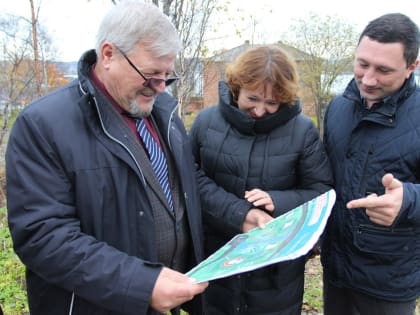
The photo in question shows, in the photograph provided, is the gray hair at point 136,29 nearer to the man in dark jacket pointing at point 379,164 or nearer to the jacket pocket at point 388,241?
the man in dark jacket pointing at point 379,164

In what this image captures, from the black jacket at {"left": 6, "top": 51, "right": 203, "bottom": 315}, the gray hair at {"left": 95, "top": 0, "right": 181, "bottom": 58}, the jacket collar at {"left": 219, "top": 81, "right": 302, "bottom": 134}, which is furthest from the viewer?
the jacket collar at {"left": 219, "top": 81, "right": 302, "bottom": 134}

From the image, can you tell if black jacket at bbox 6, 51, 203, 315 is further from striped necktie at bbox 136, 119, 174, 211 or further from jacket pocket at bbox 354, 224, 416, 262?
jacket pocket at bbox 354, 224, 416, 262

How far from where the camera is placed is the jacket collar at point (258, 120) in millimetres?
2057

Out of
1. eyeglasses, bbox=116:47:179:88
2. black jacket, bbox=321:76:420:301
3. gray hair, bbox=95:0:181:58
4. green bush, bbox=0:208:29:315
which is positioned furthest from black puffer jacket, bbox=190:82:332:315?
green bush, bbox=0:208:29:315

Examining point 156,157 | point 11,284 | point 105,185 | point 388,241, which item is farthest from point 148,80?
point 11,284

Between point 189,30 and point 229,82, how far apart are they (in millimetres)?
4532

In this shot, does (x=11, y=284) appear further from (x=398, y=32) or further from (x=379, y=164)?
(x=398, y=32)

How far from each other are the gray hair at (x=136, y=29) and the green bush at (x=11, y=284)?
283 cm

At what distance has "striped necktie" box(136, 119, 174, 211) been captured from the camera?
1822 mm

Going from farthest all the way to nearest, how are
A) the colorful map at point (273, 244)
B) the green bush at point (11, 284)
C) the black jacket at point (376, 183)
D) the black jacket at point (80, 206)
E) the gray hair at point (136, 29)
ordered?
the green bush at point (11, 284), the black jacket at point (376, 183), the gray hair at point (136, 29), the black jacket at point (80, 206), the colorful map at point (273, 244)

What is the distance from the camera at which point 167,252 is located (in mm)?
1852

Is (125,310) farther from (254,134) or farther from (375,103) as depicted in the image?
(375,103)

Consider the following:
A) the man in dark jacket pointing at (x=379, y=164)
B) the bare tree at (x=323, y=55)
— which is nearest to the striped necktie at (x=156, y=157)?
the man in dark jacket pointing at (x=379, y=164)

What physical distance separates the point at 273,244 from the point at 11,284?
344 cm
